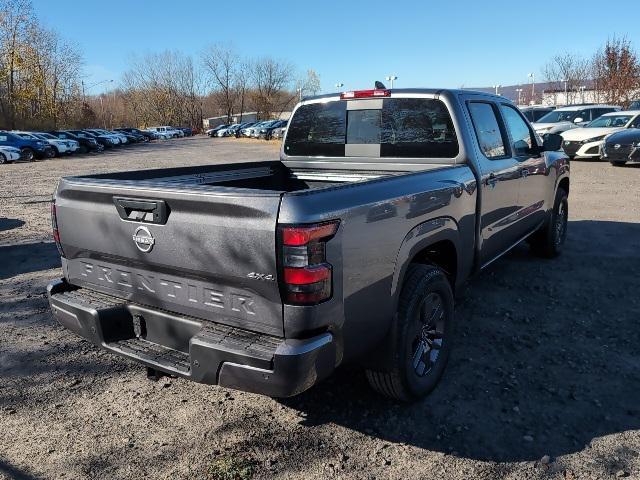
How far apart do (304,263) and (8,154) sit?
29.9 meters

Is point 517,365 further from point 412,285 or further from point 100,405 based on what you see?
point 100,405

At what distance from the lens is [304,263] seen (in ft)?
7.70

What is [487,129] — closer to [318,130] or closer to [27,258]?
[318,130]

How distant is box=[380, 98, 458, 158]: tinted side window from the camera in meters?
4.07

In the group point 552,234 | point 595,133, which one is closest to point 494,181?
point 552,234

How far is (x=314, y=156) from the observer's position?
189 inches

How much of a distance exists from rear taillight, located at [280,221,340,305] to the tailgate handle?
746 millimetres

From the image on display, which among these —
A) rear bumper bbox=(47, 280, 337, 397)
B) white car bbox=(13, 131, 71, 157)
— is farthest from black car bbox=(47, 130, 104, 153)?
rear bumper bbox=(47, 280, 337, 397)

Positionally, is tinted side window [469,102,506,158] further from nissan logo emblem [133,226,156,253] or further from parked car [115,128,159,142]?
parked car [115,128,159,142]

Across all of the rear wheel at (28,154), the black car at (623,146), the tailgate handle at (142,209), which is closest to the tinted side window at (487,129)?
the tailgate handle at (142,209)

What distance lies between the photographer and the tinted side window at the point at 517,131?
499 cm

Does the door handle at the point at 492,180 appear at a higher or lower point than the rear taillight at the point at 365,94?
lower

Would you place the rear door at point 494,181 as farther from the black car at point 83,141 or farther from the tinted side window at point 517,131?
the black car at point 83,141

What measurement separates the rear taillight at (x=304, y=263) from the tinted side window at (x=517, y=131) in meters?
3.19
